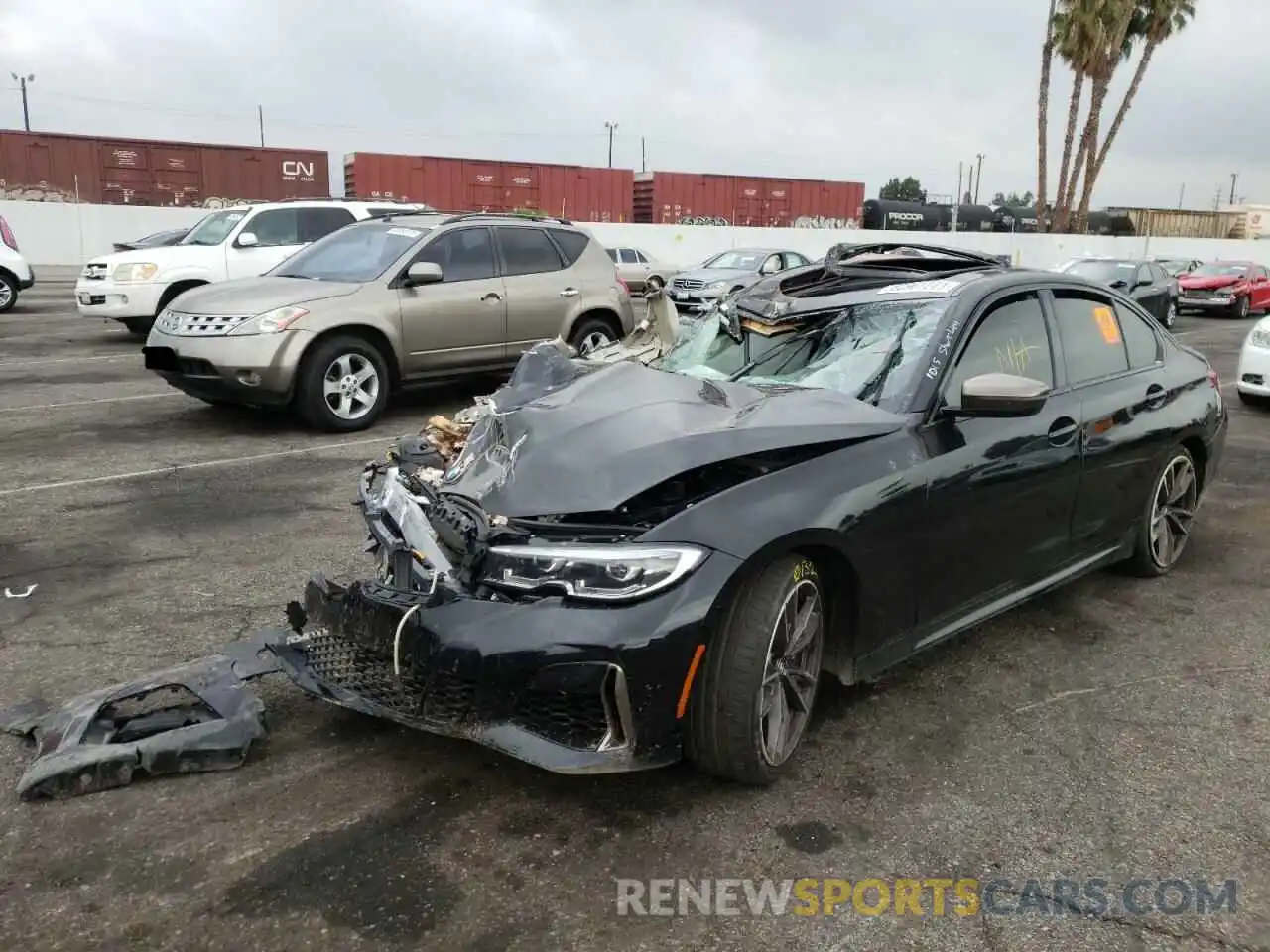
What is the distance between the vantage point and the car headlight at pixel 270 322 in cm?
786

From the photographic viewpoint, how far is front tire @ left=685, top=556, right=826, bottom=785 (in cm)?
293

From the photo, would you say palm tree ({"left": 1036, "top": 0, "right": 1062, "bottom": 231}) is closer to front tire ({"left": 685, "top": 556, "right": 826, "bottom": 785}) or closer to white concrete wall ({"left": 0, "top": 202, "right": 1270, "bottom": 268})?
white concrete wall ({"left": 0, "top": 202, "right": 1270, "bottom": 268})

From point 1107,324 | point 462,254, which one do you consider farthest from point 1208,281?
point 1107,324

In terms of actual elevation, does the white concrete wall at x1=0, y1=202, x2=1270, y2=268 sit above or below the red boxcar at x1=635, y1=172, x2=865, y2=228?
below

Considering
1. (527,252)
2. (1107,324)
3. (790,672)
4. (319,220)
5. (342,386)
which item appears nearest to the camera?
(790,672)

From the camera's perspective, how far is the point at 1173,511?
5.20 meters

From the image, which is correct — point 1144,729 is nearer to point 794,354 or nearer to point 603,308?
point 794,354

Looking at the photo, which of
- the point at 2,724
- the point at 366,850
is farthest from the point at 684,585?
the point at 2,724

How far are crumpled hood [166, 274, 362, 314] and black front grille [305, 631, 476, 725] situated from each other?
209 inches

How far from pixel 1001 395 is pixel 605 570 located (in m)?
1.62

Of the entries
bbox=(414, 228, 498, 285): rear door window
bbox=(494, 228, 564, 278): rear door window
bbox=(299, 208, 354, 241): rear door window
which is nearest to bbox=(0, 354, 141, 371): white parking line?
bbox=(299, 208, 354, 241): rear door window

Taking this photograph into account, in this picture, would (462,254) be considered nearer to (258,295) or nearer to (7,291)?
(258,295)

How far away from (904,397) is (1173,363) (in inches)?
90.5

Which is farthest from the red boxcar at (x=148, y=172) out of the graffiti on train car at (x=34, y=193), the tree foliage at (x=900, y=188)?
the tree foliage at (x=900, y=188)
